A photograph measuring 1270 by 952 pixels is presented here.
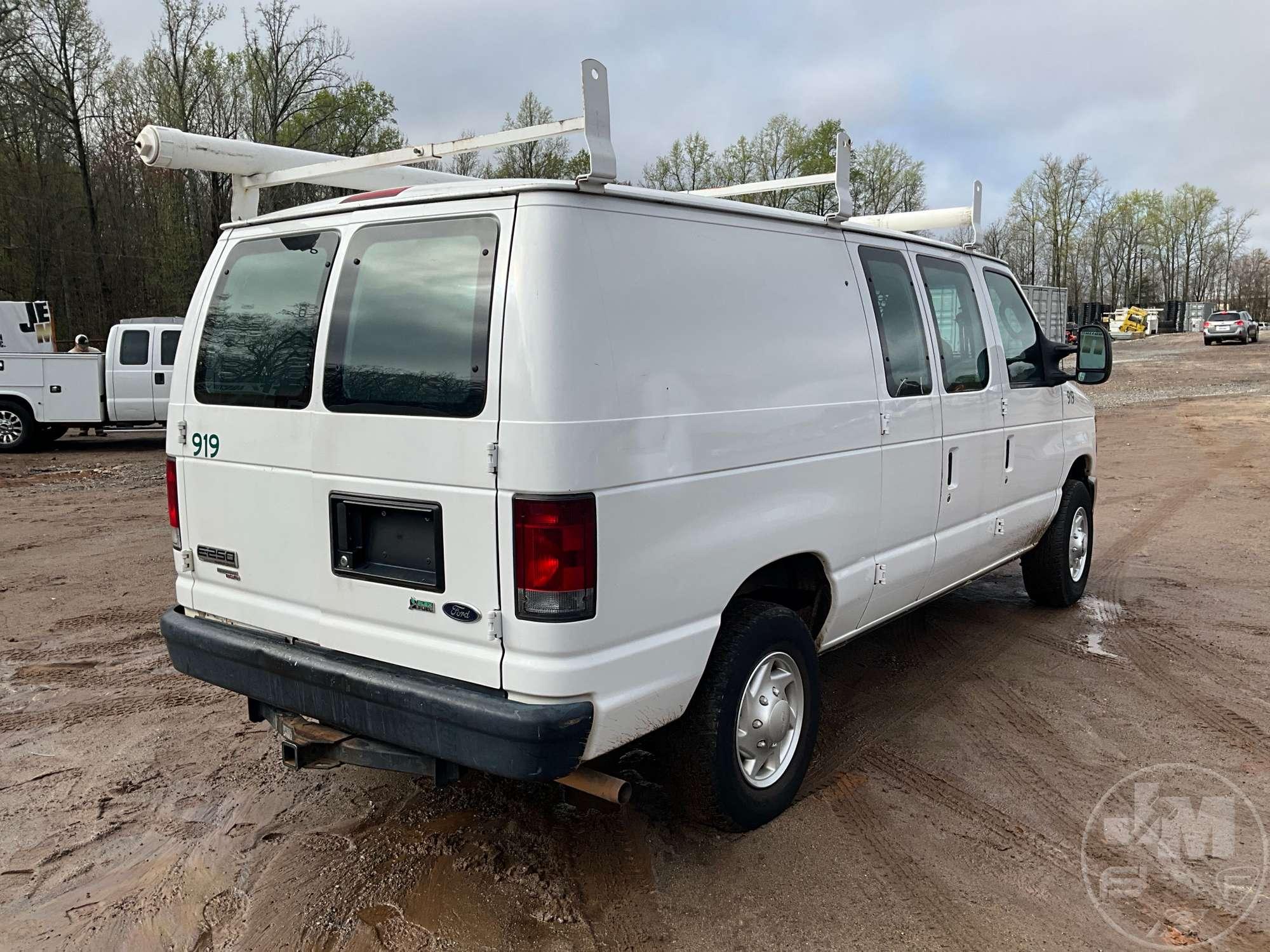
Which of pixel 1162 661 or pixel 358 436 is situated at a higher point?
pixel 358 436

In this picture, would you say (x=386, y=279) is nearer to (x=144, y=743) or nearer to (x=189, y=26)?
(x=144, y=743)

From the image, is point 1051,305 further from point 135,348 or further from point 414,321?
point 414,321

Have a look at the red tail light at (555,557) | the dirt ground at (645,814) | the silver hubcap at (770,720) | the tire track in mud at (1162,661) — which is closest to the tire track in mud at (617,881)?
the dirt ground at (645,814)

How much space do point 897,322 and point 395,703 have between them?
2.74 metres

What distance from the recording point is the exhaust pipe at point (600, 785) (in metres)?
3.04

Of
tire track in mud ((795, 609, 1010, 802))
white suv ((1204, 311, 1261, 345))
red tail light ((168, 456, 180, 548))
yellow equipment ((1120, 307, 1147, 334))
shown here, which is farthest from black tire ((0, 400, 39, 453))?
yellow equipment ((1120, 307, 1147, 334))

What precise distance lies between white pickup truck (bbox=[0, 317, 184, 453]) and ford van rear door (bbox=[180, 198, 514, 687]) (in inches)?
521

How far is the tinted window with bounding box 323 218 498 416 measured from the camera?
2908mm

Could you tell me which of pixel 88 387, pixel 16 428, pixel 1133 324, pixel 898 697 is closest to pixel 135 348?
pixel 88 387

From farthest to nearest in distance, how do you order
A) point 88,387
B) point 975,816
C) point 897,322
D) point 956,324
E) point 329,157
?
1. point 88,387
2. point 956,324
3. point 897,322
4. point 329,157
5. point 975,816

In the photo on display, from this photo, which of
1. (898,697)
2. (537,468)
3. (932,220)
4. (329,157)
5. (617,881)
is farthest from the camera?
(932,220)

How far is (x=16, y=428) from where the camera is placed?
1540 centimetres

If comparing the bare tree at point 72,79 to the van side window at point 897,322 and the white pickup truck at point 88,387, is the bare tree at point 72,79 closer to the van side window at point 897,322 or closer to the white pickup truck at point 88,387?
the white pickup truck at point 88,387

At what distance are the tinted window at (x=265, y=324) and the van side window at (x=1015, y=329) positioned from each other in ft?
12.0
